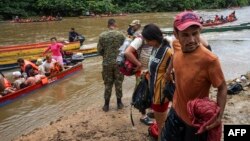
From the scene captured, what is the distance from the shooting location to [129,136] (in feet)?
19.0

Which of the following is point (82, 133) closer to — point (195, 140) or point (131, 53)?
point (131, 53)

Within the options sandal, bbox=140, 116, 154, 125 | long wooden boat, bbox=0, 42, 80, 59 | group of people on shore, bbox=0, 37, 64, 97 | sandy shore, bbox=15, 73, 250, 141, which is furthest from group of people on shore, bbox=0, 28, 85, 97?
sandal, bbox=140, 116, 154, 125

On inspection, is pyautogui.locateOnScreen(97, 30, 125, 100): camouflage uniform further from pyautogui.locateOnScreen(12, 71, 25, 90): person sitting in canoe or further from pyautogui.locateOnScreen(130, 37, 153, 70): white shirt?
pyautogui.locateOnScreen(12, 71, 25, 90): person sitting in canoe

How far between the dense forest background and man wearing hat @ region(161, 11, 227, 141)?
1501 inches

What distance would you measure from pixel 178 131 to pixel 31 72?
8944 millimetres

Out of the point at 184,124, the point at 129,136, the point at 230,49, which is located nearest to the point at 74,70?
the point at 129,136

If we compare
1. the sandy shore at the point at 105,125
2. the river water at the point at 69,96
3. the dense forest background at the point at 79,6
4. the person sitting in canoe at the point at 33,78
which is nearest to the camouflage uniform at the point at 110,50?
the sandy shore at the point at 105,125

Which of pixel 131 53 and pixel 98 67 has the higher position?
pixel 131 53

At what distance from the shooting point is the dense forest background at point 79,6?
4088 centimetres

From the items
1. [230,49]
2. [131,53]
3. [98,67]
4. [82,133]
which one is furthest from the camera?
[230,49]

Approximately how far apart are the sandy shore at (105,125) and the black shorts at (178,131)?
2231 mm

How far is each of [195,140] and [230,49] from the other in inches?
666

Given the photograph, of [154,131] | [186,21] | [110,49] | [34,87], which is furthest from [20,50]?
[186,21]

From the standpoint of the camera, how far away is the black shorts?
307 centimetres
